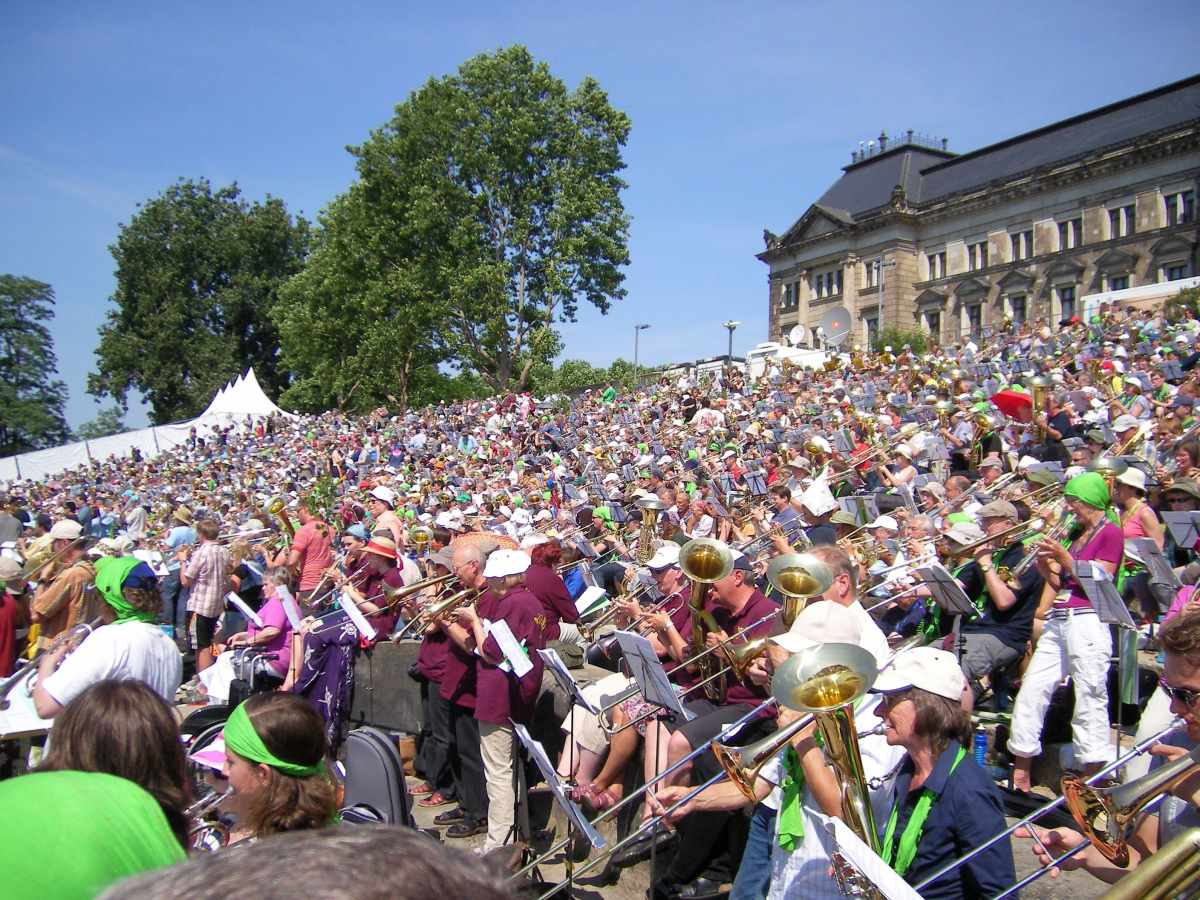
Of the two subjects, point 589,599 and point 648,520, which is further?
point 648,520

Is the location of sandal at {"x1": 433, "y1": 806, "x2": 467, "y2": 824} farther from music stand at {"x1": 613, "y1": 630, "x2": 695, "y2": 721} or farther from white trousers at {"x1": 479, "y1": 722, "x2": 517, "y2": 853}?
music stand at {"x1": 613, "y1": 630, "x2": 695, "y2": 721}

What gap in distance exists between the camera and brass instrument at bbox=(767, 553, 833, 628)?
426cm

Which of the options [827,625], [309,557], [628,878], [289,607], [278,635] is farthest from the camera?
[309,557]

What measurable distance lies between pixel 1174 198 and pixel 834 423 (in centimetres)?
3599

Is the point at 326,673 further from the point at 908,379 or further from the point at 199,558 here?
the point at 908,379

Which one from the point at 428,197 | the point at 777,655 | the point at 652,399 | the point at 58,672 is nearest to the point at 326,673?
the point at 58,672

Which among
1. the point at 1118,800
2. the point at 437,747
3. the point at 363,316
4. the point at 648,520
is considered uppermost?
the point at 363,316

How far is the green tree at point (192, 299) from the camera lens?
52.7 metres

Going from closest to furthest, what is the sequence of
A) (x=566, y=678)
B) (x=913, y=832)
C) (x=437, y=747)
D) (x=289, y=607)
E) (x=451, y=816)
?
1. (x=913, y=832)
2. (x=566, y=678)
3. (x=451, y=816)
4. (x=437, y=747)
5. (x=289, y=607)

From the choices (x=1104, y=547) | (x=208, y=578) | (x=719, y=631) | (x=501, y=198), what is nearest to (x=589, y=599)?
(x=208, y=578)

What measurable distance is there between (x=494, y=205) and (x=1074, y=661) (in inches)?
1341

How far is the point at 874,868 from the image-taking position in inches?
87.7

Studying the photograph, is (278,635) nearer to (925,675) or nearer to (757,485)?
(925,675)

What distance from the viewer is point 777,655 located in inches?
132
